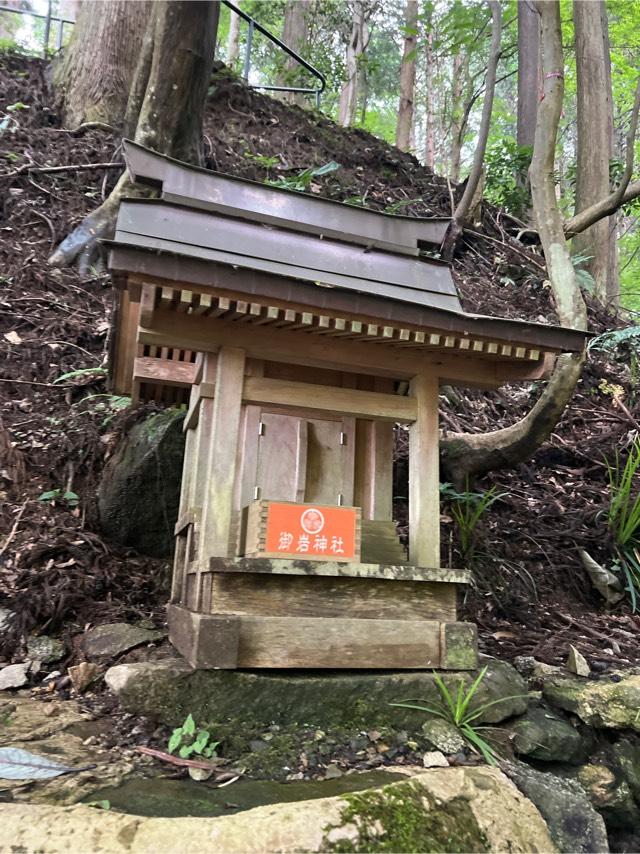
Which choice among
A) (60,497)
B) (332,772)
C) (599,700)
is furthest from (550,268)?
(60,497)

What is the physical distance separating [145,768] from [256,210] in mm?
4329

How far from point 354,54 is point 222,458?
17.0 m

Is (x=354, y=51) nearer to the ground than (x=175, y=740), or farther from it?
farther from it

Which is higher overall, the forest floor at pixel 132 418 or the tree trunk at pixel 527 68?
the tree trunk at pixel 527 68

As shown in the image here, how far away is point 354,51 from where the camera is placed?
17.3 m

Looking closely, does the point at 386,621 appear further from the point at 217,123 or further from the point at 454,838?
the point at 217,123

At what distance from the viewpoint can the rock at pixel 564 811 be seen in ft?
10.4

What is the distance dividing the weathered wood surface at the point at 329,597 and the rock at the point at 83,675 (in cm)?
135

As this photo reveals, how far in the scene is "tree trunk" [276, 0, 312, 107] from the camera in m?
16.1

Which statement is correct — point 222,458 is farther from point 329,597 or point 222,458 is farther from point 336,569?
point 329,597

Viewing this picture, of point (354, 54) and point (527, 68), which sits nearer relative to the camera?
point (527, 68)

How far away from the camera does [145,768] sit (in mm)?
3125

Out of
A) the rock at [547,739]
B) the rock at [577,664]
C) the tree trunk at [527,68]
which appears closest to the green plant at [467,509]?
the rock at [577,664]

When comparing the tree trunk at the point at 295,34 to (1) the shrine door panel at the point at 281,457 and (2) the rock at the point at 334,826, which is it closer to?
(1) the shrine door panel at the point at 281,457
